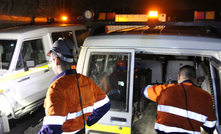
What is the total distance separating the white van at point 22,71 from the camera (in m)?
4.22

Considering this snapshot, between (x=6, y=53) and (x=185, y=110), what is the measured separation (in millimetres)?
4180

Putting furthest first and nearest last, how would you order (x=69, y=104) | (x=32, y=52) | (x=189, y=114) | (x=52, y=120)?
1. (x=32, y=52)
2. (x=189, y=114)
3. (x=69, y=104)
4. (x=52, y=120)

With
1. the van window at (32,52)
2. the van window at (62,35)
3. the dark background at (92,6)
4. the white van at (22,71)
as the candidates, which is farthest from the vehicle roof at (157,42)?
the dark background at (92,6)

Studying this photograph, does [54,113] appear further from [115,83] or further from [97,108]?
[115,83]

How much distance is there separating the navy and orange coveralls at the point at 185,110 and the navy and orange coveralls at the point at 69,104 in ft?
2.21

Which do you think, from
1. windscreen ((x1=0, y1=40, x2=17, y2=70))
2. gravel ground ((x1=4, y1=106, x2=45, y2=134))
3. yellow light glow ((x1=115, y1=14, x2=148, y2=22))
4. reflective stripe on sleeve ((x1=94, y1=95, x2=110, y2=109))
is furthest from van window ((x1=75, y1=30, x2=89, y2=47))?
reflective stripe on sleeve ((x1=94, y1=95, x2=110, y2=109))

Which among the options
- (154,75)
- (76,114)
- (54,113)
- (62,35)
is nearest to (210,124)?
(76,114)

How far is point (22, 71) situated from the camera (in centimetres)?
470

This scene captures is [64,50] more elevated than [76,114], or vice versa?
[64,50]

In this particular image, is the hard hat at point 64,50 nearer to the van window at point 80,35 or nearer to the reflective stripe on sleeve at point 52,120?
the reflective stripe on sleeve at point 52,120

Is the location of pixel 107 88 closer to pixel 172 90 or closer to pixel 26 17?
pixel 172 90

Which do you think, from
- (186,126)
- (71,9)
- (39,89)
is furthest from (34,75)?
(71,9)

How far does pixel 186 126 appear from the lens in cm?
204

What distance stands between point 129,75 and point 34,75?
337cm
